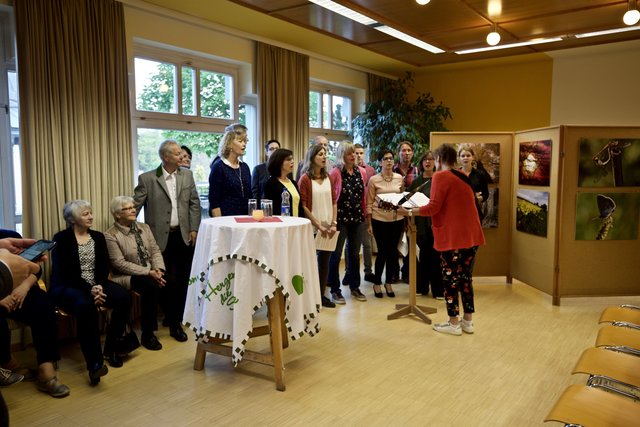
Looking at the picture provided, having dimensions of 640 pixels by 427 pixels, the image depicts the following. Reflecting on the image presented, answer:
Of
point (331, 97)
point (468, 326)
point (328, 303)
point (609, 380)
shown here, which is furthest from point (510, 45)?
point (609, 380)

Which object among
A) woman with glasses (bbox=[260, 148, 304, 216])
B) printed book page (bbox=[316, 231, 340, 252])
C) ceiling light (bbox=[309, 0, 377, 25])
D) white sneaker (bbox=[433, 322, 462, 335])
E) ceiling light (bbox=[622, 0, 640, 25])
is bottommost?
white sneaker (bbox=[433, 322, 462, 335])

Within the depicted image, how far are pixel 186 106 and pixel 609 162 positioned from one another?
14.0ft

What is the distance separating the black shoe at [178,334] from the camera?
152 inches

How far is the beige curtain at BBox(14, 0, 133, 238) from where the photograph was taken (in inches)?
145

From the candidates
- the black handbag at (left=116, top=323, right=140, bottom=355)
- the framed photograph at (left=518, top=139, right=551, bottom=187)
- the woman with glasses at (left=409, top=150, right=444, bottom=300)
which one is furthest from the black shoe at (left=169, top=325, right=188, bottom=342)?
the framed photograph at (left=518, top=139, right=551, bottom=187)

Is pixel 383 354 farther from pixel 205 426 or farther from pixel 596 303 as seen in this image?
pixel 596 303

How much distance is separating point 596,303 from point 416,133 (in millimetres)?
3129

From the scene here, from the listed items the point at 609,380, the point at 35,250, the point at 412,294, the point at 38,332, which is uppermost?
the point at 35,250

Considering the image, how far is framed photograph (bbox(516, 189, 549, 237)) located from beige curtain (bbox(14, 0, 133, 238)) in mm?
3976

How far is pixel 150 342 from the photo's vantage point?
368 cm

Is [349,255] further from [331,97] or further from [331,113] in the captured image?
[331,97]

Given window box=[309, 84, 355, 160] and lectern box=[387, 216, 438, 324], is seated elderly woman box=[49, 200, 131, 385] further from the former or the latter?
window box=[309, 84, 355, 160]

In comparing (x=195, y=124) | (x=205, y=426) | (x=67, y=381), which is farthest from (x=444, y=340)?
(x=195, y=124)

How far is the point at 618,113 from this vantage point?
258 inches
